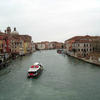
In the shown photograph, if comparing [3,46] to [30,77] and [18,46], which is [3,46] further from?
[30,77]

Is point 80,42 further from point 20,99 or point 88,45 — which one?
point 20,99

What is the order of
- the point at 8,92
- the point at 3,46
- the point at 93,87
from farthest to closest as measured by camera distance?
the point at 3,46, the point at 93,87, the point at 8,92

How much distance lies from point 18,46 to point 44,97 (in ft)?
156

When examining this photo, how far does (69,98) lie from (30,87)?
5.48 m

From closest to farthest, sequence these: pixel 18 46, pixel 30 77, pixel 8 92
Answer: pixel 8 92, pixel 30 77, pixel 18 46

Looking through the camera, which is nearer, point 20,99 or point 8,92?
point 20,99

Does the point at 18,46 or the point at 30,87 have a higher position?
the point at 18,46

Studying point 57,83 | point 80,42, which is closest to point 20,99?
point 57,83

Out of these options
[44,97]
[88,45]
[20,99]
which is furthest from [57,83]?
[88,45]

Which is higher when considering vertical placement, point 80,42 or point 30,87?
point 80,42

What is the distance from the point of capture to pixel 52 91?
1482 cm

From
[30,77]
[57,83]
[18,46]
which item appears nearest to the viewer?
[57,83]

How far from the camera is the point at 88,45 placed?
1951 inches

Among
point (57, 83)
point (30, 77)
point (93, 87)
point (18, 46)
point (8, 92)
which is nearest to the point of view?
point (8, 92)
